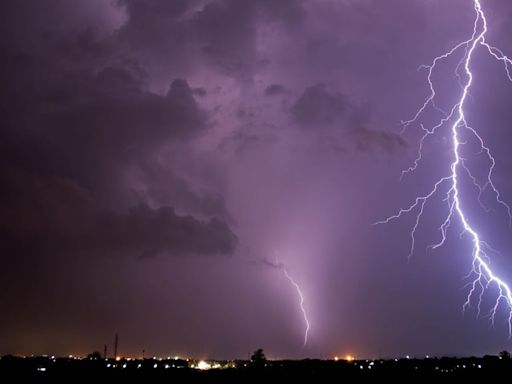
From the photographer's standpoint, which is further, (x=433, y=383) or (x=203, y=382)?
(x=203, y=382)

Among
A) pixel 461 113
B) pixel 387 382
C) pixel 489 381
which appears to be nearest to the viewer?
pixel 461 113

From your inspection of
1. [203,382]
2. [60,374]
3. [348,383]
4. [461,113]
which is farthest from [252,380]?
[461,113]

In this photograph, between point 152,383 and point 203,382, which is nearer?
point 152,383

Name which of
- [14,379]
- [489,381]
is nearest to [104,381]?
[14,379]

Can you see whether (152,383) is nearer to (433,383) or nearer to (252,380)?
(252,380)

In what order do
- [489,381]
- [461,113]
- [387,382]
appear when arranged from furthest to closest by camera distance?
[387,382] → [489,381] → [461,113]

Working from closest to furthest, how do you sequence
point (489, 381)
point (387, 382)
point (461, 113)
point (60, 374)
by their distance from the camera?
point (461, 113) → point (489, 381) → point (387, 382) → point (60, 374)

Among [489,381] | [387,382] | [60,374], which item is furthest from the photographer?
[60,374]

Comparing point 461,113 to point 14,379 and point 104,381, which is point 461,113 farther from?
point 14,379

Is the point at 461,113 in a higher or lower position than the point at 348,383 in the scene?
higher
